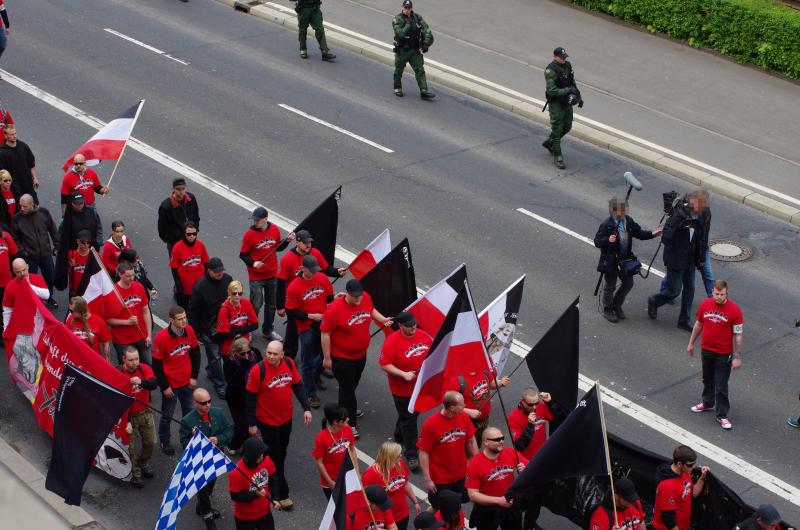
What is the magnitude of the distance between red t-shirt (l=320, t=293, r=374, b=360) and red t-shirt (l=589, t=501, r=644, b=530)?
334 cm

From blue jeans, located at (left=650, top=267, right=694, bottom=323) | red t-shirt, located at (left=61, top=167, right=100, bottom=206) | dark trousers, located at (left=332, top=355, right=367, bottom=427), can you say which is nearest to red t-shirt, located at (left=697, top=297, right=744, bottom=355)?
blue jeans, located at (left=650, top=267, right=694, bottom=323)

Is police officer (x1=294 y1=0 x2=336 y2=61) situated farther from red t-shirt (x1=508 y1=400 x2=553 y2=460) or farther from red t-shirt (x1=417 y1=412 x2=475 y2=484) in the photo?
red t-shirt (x1=417 y1=412 x2=475 y2=484)

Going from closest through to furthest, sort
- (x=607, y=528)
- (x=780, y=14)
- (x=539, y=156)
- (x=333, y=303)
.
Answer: (x=607, y=528), (x=333, y=303), (x=539, y=156), (x=780, y=14)

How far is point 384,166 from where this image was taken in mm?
18328

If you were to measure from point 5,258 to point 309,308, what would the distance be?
3.42 metres

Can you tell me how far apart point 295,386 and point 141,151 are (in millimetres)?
8496

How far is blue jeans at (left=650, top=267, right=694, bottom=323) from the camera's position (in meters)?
14.5

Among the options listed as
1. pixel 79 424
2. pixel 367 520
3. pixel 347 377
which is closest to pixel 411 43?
pixel 347 377

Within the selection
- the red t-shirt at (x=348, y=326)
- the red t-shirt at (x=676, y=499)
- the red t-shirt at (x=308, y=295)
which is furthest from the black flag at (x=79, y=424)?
the red t-shirt at (x=676, y=499)

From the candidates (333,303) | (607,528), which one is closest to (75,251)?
(333,303)

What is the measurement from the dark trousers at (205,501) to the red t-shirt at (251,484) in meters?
0.80

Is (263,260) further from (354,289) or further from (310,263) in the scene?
(354,289)

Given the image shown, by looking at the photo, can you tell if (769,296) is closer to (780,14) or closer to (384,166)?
(384,166)

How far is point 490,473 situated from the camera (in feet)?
32.1
